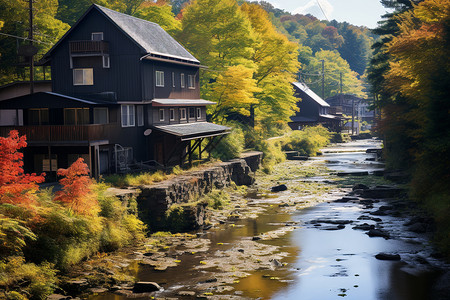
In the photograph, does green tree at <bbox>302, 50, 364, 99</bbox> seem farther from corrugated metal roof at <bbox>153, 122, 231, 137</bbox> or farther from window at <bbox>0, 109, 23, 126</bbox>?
window at <bbox>0, 109, 23, 126</bbox>

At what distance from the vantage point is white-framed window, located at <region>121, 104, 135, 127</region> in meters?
39.0

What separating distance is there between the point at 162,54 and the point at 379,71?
83.7 ft

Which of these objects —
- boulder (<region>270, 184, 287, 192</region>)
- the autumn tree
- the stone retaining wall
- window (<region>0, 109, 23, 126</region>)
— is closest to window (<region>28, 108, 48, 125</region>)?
window (<region>0, 109, 23, 126</region>)

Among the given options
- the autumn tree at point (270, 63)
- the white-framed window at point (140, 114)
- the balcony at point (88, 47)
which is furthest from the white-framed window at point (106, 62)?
the autumn tree at point (270, 63)

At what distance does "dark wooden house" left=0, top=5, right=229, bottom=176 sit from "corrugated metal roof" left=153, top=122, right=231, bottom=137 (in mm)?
77

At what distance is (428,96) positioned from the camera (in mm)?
31906

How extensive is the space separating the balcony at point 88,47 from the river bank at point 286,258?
1468cm

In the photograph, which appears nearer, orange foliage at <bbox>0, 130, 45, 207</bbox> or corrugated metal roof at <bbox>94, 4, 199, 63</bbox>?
orange foliage at <bbox>0, 130, 45, 207</bbox>

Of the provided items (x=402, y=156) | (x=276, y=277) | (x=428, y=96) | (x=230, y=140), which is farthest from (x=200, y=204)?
(x=402, y=156)

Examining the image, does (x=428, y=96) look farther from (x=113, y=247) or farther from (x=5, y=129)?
(x=5, y=129)

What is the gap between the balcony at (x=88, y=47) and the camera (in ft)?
131

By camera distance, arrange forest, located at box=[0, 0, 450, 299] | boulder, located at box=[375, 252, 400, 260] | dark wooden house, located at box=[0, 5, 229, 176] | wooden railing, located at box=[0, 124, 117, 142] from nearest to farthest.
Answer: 1. forest, located at box=[0, 0, 450, 299]
2. boulder, located at box=[375, 252, 400, 260]
3. wooden railing, located at box=[0, 124, 117, 142]
4. dark wooden house, located at box=[0, 5, 229, 176]

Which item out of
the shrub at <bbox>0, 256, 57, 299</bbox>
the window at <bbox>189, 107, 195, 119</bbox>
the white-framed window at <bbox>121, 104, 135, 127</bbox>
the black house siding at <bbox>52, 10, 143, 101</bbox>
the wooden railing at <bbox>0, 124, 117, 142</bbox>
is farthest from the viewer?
the window at <bbox>189, 107, 195, 119</bbox>

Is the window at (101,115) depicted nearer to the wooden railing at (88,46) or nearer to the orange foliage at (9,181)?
the wooden railing at (88,46)
